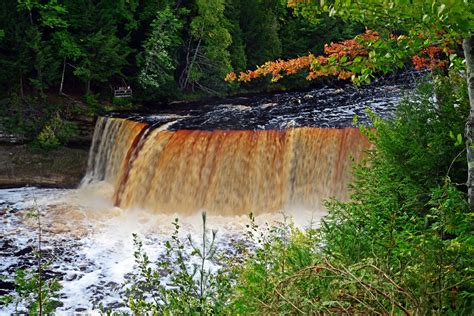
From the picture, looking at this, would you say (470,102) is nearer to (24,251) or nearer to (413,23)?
(413,23)

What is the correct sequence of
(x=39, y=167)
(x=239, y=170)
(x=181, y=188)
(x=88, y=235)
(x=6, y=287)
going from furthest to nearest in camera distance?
(x=39, y=167)
(x=181, y=188)
(x=239, y=170)
(x=88, y=235)
(x=6, y=287)

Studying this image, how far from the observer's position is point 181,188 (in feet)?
40.8

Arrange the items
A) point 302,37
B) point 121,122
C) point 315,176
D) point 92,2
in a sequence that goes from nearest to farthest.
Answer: point 315,176
point 121,122
point 92,2
point 302,37

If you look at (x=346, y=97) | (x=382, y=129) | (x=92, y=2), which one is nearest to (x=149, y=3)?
(x=92, y=2)

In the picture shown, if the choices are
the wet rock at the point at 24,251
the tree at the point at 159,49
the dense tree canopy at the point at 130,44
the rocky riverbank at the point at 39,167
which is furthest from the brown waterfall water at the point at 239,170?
the tree at the point at 159,49

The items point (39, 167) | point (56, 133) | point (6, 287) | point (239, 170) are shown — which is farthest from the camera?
point (56, 133)

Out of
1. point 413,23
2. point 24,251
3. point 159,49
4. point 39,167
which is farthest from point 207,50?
point 413,23

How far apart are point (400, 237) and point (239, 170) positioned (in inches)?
326

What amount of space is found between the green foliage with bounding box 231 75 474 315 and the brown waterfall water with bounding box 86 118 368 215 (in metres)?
5.45

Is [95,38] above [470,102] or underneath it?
above

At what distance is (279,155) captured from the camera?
476 inches

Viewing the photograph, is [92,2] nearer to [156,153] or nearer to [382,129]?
[156,153]

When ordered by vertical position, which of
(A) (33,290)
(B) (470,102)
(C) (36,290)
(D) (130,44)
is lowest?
(A) (33,290)

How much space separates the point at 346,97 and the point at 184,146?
8.13 m
